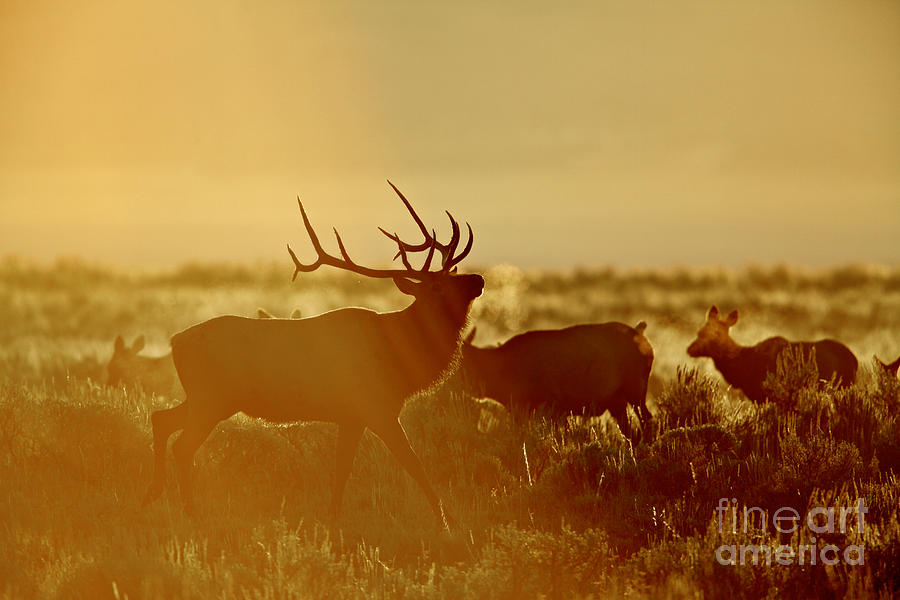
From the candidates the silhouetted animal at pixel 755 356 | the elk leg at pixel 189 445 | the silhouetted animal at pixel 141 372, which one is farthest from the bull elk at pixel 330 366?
the silhouetted animal at pixel 755 356

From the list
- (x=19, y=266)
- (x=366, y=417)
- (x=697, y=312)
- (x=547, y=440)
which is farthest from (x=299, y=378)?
(x=19, y=266)

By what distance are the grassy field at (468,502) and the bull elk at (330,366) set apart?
1.95ft

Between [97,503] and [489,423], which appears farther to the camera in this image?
[489,423]

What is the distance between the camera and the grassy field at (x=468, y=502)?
6.72 m

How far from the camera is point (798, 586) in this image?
22.1ft

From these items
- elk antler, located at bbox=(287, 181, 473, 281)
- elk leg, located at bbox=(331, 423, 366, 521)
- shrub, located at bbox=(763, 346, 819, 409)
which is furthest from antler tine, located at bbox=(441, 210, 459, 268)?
shrub, located at bbox=(763, 346, 819, 409)

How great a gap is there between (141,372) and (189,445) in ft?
21.4

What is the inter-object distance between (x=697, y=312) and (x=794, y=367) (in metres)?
25.1

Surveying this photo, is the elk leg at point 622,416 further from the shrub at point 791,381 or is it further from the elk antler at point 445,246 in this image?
the elk antler at point 445,246

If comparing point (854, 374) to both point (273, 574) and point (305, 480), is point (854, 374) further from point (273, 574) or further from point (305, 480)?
point (273, 574)

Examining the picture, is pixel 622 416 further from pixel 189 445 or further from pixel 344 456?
pixel 189 445

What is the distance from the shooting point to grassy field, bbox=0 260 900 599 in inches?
265

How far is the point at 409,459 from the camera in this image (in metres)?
7.99

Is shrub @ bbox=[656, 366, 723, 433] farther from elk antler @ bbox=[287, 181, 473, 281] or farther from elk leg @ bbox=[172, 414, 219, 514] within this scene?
elk leg @ bbox=[172, 414, 219, 514]
